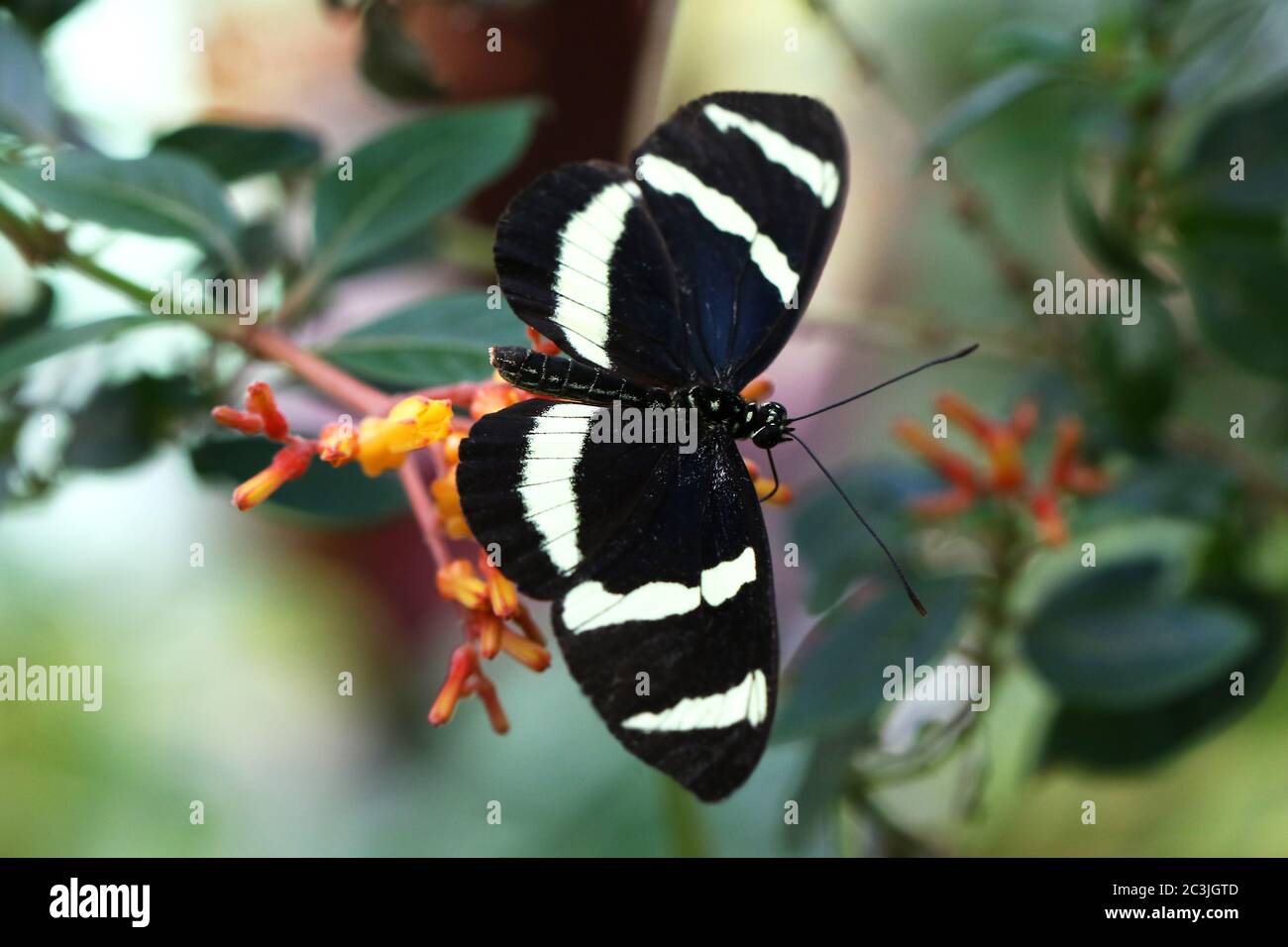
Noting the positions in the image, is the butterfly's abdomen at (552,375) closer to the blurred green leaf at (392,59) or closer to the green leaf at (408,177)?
the green leaf at (408,177)

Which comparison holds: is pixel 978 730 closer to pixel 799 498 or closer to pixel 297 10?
pixel 799 498

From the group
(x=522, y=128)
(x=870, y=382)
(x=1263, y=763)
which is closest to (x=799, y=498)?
(x=522, y=128)
